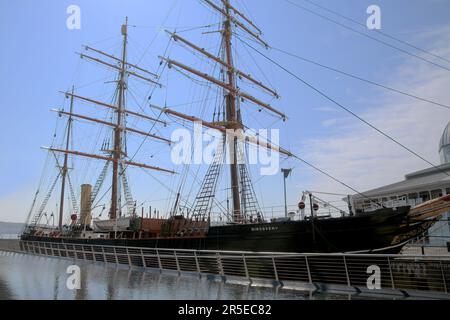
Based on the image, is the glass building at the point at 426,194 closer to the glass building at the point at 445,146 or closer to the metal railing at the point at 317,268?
the metal railing at the point at 317,268

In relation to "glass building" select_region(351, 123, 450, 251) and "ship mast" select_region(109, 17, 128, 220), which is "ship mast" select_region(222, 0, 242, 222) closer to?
"glass building" select_region(351, 123, 450, 251)

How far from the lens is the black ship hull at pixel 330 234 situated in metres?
13.3

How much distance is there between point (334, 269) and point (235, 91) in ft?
50.9

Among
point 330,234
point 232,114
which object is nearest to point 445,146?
point 232,114

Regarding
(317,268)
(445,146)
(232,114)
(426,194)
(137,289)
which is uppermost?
(445,146)

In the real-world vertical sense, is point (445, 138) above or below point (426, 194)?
above

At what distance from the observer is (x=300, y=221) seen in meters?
14.7

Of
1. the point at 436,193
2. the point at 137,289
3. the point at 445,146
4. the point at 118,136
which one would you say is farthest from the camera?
the point at 445,146

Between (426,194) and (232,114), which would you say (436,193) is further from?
Result: (232,114)

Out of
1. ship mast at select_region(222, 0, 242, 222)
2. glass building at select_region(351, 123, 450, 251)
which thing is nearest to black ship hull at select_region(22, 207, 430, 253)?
ship mast at select_region(222, 0, 242, 222)

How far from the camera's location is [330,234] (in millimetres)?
14125

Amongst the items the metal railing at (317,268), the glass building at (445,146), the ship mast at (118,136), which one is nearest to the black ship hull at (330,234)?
the metal railing at (317,268)
